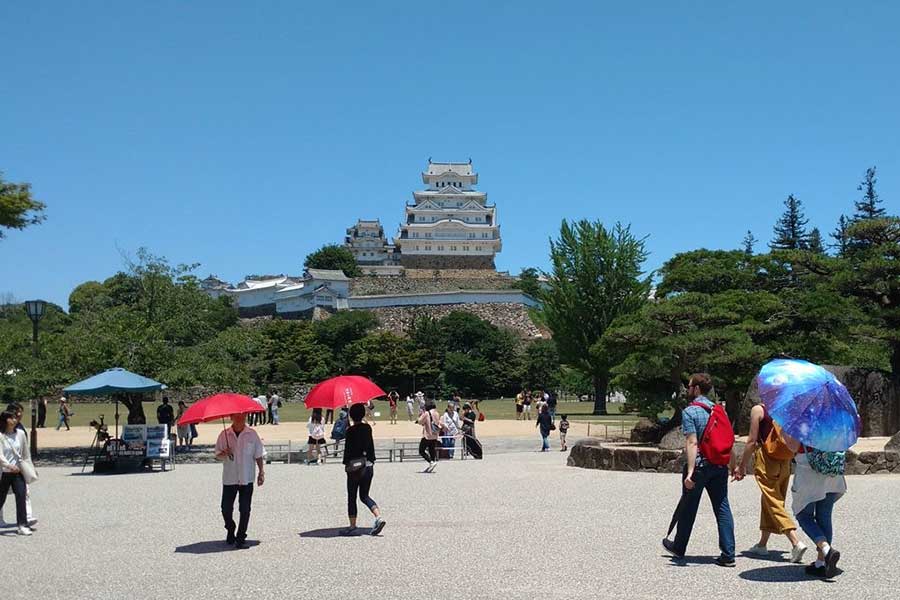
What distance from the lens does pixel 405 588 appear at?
19.8 feet

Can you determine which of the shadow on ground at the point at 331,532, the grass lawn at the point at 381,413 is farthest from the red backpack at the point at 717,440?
the grass lawn at the point at 381,413

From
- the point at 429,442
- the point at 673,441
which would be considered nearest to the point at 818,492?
the point at 429,442

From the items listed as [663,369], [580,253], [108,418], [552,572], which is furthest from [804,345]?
[108,418]

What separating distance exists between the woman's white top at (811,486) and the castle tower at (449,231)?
8291 cm

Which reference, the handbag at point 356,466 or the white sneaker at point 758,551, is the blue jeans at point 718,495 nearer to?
the white sneaker at point 758,551

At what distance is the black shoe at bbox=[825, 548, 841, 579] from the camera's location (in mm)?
6086

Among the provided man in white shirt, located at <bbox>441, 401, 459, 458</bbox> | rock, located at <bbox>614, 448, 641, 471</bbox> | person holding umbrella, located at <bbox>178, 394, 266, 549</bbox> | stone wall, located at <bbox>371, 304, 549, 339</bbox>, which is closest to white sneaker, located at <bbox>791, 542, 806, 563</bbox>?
person holding umbrella, located at <bbox>178, 394, 266, 549</bbox>

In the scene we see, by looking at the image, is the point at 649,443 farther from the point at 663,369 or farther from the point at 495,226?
the point at 495,226

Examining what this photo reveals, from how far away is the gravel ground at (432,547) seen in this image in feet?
19.9

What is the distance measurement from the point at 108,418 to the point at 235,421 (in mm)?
33430

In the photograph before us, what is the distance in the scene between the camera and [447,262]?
8981 cm

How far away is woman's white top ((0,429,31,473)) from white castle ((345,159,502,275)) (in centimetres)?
8040

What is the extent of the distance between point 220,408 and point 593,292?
33390mm

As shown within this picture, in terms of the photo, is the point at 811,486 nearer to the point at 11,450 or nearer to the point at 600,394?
the point at 11,450
